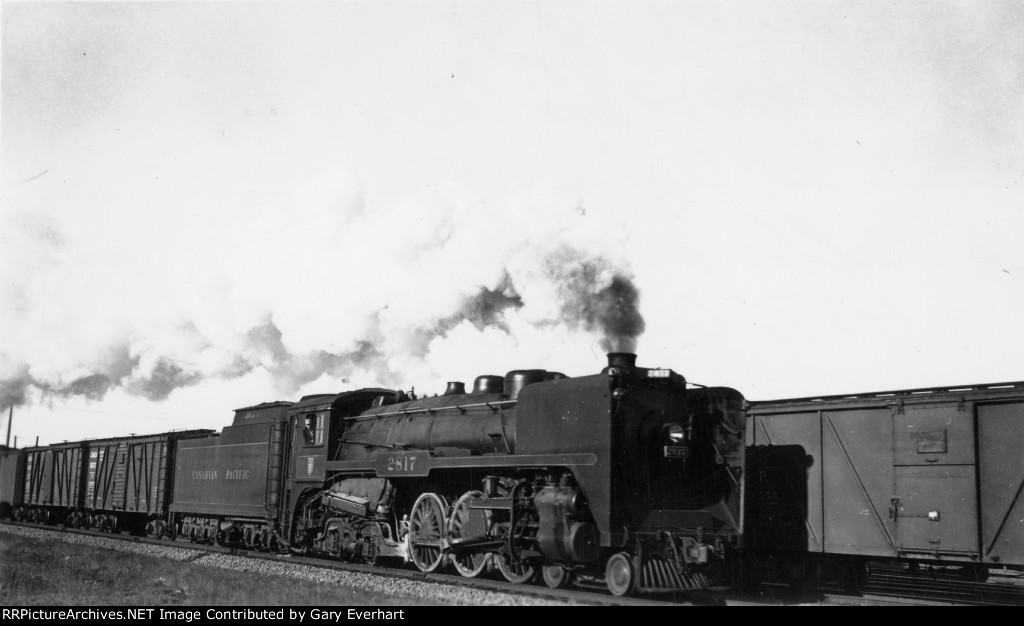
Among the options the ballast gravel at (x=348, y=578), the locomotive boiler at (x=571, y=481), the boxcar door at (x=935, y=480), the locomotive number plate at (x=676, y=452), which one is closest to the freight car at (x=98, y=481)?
the ballast gravel at (x=348, y=578)

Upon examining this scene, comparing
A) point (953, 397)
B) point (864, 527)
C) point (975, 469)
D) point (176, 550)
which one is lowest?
point (176, 550)

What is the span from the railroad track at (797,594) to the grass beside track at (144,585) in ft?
4.26

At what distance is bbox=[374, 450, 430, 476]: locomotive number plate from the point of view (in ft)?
41.6

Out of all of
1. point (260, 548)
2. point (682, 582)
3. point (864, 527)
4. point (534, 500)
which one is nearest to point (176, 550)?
point (260, 548)

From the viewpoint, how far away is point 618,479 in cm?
1016

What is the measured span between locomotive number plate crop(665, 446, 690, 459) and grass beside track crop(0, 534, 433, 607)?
342 centimetres

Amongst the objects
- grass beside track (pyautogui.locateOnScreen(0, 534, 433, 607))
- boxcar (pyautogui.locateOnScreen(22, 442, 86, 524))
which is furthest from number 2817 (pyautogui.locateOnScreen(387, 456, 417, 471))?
boxcar (pyautogui.locateOnScreen(22, 442, 86, 524))

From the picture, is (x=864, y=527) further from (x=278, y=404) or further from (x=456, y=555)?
(x=278, y=404)

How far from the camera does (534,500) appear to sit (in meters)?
11.1

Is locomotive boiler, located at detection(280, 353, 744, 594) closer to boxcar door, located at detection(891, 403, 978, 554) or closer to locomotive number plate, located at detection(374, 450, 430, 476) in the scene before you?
locomotive number plate, located at detection(374, 450, 430, 476)

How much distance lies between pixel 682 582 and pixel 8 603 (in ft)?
25.1

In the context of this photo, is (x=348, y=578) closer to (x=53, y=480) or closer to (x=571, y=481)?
(x=571, y=481)

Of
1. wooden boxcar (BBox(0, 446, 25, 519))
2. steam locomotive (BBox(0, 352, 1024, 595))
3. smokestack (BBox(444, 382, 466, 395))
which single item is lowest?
wooden boxcar (BBox(0, 446, 25, 519))
